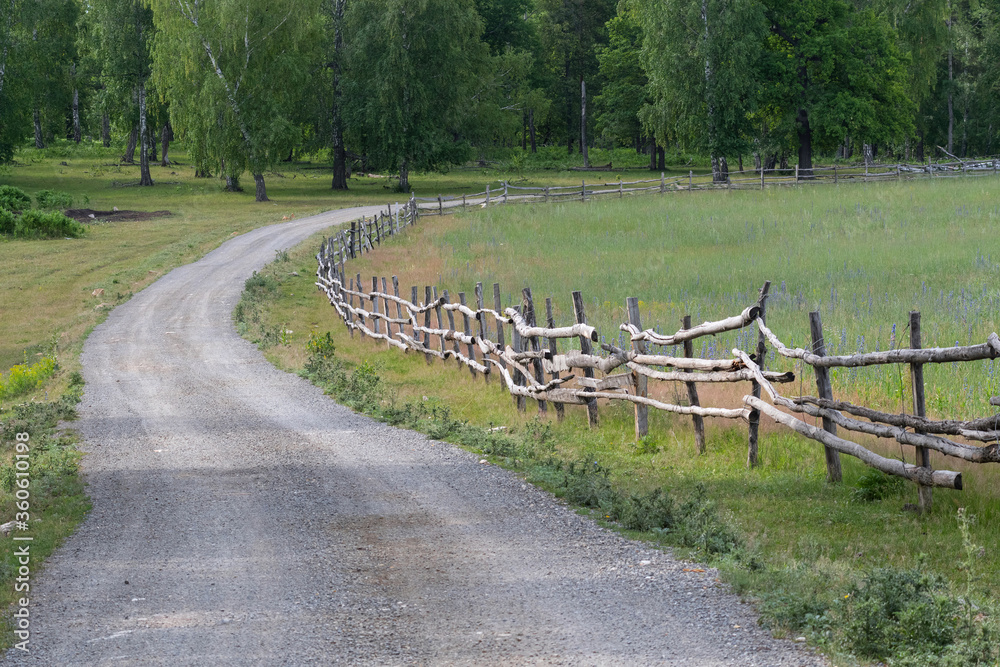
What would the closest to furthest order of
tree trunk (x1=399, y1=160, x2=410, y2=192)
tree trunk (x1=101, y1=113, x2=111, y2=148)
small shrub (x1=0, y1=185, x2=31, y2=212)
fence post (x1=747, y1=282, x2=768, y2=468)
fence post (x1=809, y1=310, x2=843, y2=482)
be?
fence post (x1=809, y1=310, x2=843, y2=482), fence post (x1=747, y1=282, x2=768, y2=468), small shrub (x1=0, y1=185, x2=31, y2=212), tree trunk (x1=399, y1=160, x2=410, y2=192), tree trunk (x1=101, y1=113, x2=111, y2=148)

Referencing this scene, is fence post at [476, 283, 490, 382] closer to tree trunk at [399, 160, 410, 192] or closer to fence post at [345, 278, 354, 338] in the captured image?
fence post at [345, 278, 354, 338]

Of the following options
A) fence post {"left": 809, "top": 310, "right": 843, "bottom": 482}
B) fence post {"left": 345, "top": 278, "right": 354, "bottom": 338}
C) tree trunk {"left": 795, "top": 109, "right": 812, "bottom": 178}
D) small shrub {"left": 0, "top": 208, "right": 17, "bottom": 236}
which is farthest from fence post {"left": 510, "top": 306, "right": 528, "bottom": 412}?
tree trunk {"left": 795, "top": 109, "right": 812, "bottom": 178}

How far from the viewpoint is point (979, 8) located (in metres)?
70.5

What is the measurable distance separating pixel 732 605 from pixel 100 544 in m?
5.02

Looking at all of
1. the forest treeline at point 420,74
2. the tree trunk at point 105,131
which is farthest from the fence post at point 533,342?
the tree trunk at point 105,131

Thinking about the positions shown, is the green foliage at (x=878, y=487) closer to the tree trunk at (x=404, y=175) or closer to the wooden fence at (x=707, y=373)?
the wooden fence at (x=707, y=373)

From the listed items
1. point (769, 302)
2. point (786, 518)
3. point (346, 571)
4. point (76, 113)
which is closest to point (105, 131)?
point (76, 113)

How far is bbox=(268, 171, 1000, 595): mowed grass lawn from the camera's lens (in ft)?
24.9

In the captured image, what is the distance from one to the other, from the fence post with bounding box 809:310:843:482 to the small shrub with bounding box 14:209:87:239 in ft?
124

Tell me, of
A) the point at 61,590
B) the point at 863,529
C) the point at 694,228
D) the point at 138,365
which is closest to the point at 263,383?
the point at 138,365

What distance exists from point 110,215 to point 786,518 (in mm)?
45260

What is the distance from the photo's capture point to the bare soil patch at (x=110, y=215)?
4555 cm

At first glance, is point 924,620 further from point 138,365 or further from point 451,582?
point 138,365

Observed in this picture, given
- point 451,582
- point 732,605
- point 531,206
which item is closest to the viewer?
point 732,605
